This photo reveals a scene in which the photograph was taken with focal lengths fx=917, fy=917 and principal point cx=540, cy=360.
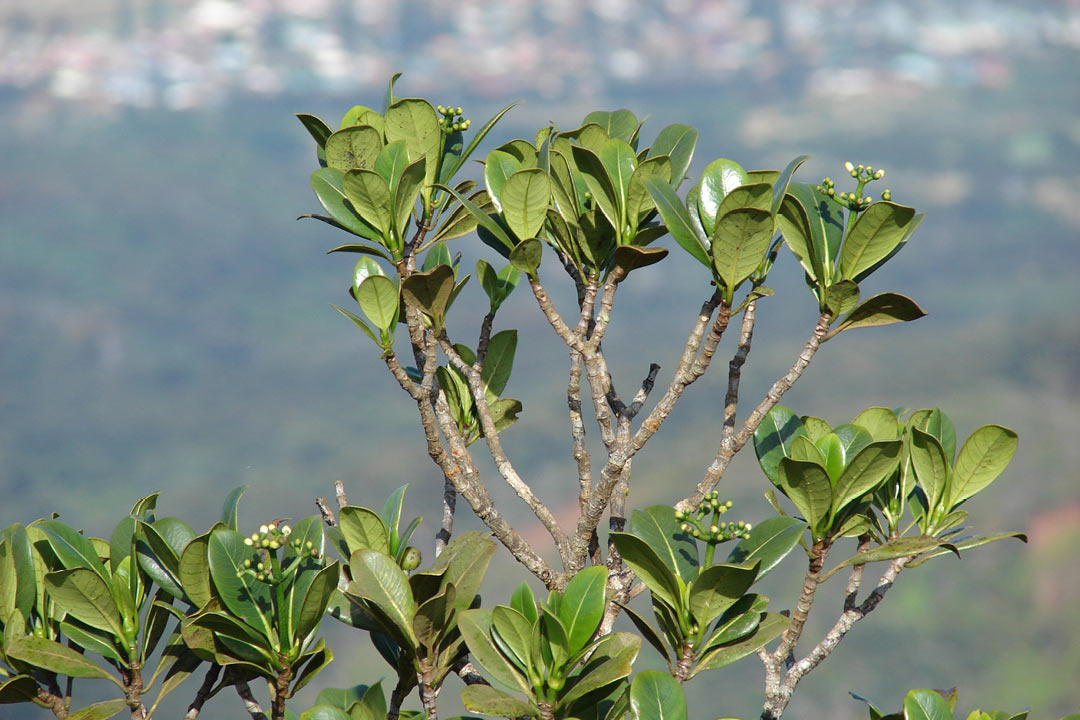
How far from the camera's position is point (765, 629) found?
199 centimetres

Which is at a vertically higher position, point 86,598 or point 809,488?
point 86,598

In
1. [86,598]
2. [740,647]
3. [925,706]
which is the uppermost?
[86,598]

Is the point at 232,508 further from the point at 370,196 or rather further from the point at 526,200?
the point at 526,200

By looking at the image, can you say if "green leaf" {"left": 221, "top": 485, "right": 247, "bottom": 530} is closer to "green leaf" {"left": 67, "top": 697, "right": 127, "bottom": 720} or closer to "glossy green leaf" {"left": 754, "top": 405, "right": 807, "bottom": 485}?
"green leaf" {"left": 67, "top": 697, "right": 127, "bottom": 720}

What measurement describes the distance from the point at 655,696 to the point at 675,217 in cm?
98

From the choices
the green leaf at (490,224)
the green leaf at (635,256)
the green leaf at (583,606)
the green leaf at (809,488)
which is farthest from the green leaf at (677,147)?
the green leaf at (583,606)

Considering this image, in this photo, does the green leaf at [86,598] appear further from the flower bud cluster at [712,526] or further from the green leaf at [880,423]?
the green leaf at [880,423]

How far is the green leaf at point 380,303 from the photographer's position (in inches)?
82.1

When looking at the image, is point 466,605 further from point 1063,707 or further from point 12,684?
point 1063,707

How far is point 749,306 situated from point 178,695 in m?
17.4

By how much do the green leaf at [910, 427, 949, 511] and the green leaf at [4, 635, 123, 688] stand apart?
182cm

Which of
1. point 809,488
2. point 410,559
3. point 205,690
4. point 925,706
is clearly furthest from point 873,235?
point 205,690

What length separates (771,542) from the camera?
196cm

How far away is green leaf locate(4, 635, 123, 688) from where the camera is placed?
189 cm
